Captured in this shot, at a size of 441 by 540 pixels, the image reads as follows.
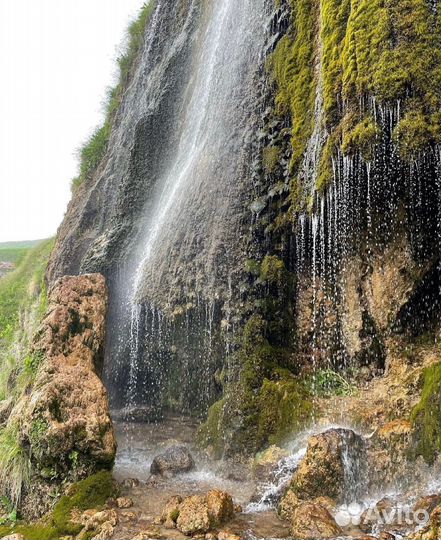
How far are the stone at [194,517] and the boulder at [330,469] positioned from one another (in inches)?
48.9

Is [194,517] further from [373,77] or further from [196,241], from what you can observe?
[196,241]

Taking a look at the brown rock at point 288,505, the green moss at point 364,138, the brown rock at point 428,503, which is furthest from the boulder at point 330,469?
the green moss at point 364,138

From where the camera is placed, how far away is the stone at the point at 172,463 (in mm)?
8492

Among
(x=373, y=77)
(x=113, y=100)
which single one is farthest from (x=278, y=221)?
(x=113, y=100)

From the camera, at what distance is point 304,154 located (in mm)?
9766

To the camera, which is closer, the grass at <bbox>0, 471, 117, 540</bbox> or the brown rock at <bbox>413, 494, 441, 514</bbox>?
the brown rock at <bbox>413, 494, 441, 514</bbox>

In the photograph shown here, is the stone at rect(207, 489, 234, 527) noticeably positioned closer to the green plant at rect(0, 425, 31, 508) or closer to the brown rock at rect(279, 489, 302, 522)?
the brown rock at rect(279, 489, 302, 522)

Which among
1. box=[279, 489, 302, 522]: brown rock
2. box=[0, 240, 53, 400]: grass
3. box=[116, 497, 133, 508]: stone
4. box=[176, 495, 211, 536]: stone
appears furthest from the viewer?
box=[0, 240, 53, 400]: grass

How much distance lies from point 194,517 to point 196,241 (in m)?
7.17

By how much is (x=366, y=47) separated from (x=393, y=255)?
3559 millimetres

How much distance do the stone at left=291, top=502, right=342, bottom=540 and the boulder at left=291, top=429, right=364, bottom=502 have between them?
554 mm

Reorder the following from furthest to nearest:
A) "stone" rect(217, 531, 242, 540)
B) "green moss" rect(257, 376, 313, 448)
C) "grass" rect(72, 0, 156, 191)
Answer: "grass" rect(72, 0, 156, 191), "green moss" rect(257, 376, 313, 448), "stone" rect(217, 531, 242, 540)

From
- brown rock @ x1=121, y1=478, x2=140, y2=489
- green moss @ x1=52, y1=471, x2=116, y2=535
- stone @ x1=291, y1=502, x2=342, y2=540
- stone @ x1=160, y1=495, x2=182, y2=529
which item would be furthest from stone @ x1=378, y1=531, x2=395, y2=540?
brown rock @ x1=121, y1=478, x2=140, y2=489

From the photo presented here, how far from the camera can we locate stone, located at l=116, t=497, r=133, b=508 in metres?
6.64
